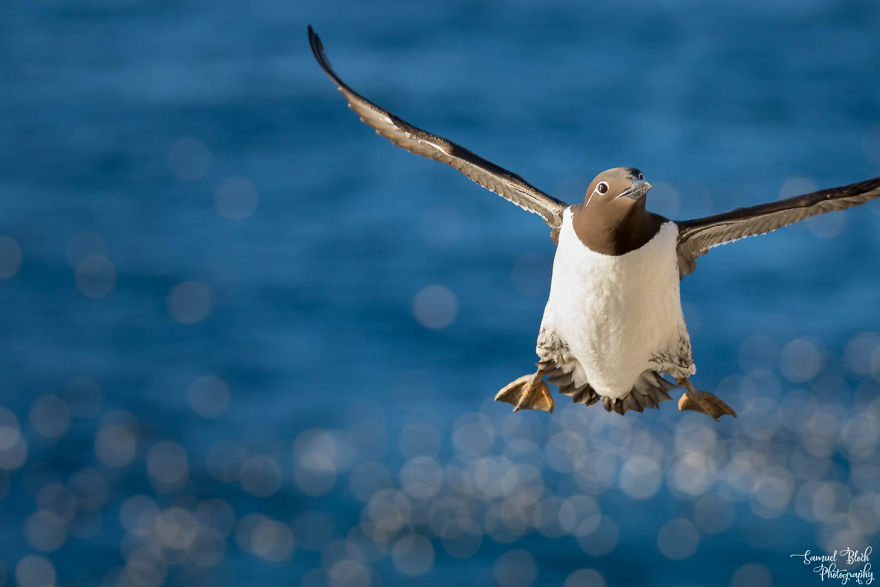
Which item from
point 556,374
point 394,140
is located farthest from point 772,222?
point 394,140

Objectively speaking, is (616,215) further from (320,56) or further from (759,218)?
(320,56)

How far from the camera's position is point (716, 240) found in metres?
13.5

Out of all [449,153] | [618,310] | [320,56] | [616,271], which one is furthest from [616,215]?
[320,56]

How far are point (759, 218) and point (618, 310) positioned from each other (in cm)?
195

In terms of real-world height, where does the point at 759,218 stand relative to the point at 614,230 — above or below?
above

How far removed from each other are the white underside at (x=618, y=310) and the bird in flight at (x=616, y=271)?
0.5 inches

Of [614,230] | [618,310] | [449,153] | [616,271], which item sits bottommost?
[618,310]

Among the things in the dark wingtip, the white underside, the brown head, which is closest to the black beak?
the brown head

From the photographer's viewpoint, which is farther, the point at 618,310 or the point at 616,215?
the point at 618,310

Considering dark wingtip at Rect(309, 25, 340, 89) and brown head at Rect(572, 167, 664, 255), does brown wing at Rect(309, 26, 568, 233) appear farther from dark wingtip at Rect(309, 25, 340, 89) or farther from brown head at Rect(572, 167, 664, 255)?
brown head at Rect(572, 167, 664, 255)

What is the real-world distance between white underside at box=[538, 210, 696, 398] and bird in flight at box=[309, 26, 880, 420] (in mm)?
12

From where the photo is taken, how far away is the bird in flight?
475 inches

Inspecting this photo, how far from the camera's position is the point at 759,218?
513 inches

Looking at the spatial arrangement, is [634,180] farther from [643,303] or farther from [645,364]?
[645,364]
